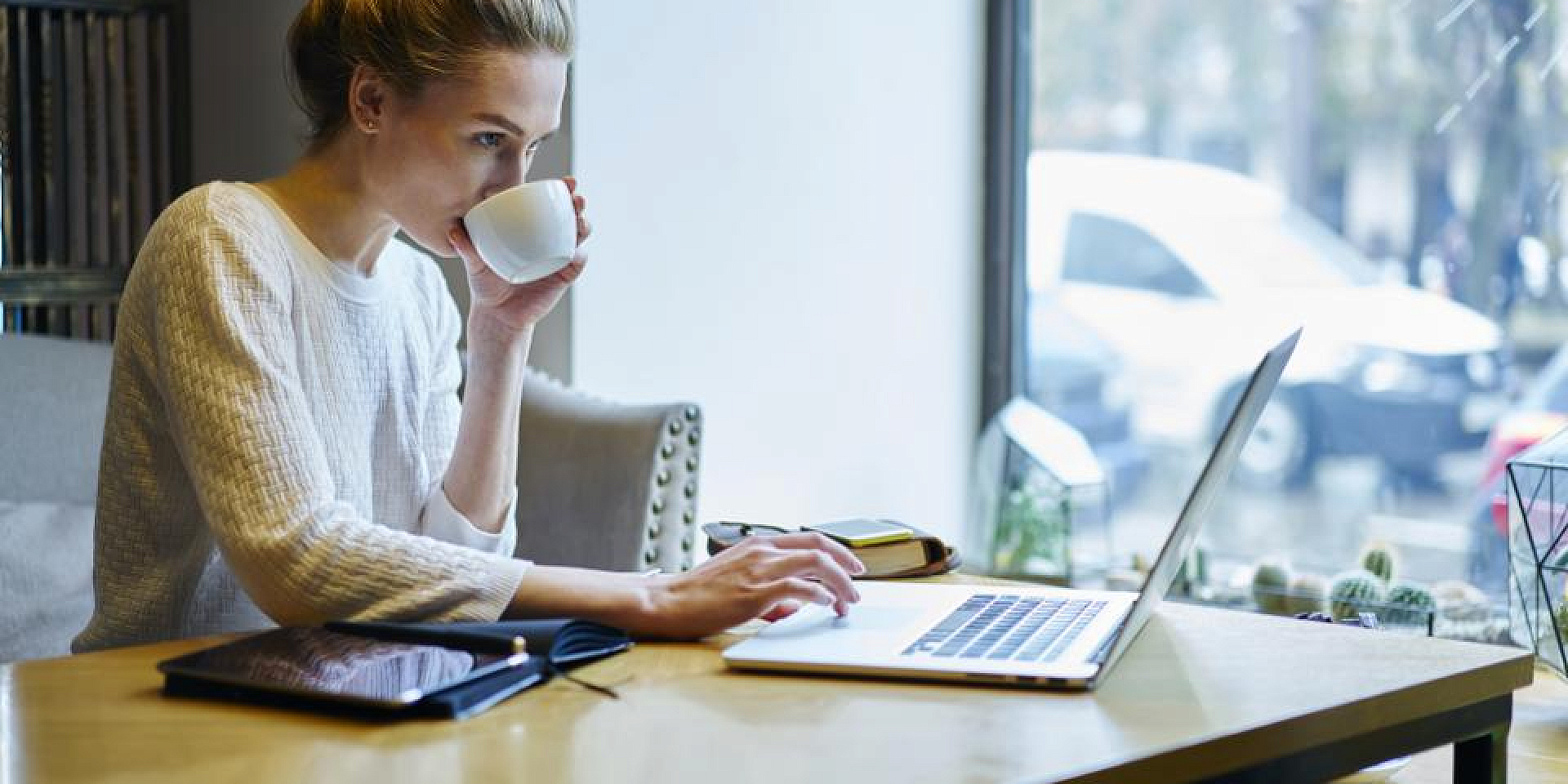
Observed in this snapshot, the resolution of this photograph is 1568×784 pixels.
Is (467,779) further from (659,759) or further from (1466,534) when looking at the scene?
(1466,534)

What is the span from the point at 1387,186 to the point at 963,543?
3.24 ft

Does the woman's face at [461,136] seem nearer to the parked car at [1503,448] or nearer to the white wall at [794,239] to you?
the white wall at [794,239]

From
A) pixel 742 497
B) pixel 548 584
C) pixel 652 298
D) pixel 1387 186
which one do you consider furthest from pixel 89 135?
pixel 1387 186

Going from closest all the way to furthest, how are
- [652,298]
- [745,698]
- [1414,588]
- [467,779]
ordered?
[467,779]
[745,698]
[1414,588]
[652,298]

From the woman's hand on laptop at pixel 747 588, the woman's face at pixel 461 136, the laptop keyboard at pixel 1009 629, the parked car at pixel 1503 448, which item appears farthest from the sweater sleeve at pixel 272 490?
the parked car at pixel 1503 448

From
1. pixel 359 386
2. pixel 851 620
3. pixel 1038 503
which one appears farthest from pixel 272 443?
pixel 1038 503

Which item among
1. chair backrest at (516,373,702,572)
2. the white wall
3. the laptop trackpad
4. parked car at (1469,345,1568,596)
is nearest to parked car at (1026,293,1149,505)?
the white wall

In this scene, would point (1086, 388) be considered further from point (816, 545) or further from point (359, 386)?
point (816, 545)

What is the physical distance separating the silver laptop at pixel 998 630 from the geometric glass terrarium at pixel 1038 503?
1515 mm

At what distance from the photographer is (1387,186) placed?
2795 millimetres

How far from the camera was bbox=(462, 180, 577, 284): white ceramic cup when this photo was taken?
149 centimetres

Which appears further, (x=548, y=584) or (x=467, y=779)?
(x=548, y=584)

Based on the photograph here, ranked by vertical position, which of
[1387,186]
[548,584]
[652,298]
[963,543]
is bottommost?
[963,543]

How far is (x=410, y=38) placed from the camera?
5.03 feet
